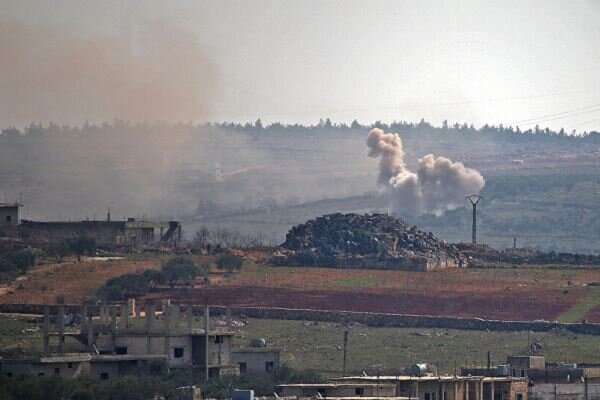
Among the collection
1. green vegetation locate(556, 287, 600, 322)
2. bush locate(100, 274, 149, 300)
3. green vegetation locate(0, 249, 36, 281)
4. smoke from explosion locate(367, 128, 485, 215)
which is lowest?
green vegetation locate(556, 287, 600, 322)

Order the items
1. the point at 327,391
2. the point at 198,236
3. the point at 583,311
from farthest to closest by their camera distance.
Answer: the point at 198,236 → the point at 583,311 → the point at 327,391

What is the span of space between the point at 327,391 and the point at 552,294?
41.7m

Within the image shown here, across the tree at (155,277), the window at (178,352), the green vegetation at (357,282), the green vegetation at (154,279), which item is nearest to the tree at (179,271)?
the green vegetation at (154,279)

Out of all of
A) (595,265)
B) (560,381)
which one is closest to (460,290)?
(595,265)

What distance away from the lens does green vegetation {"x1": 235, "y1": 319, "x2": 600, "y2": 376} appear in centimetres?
9538

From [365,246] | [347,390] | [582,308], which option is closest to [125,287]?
[582,308]

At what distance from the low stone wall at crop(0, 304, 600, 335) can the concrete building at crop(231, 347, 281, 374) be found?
604 inches

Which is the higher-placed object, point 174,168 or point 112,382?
point 174,168

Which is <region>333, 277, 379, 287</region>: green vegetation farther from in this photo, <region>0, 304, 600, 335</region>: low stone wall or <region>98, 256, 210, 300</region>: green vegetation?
<region>0, 304, 600, 335</region>: low stone wall

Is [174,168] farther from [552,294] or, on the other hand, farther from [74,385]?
[74,385]

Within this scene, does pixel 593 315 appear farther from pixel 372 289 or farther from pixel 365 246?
pixel 365 246

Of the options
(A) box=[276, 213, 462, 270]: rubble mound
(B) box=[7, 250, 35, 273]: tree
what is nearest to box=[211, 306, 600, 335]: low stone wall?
(B) box=[7, 250, 35, 273]: tree

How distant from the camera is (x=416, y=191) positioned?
171 m

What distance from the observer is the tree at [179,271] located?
117812 mm
